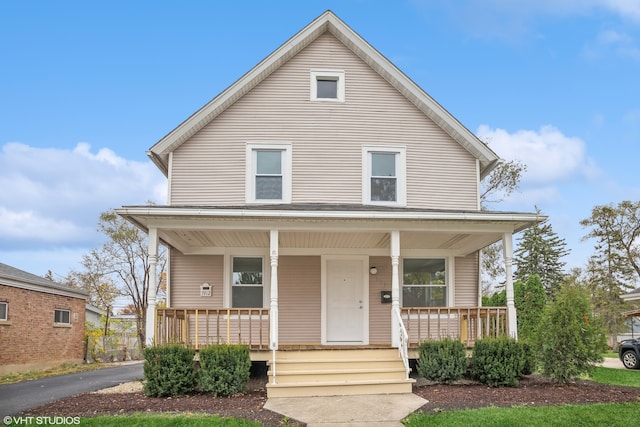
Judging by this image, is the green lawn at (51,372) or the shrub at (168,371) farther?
the green lawn at (51,372)

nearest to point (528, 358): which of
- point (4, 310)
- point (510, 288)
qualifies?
point (510, 288)

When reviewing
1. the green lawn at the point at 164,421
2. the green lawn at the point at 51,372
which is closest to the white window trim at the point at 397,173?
the green lawn at the point at 164,421

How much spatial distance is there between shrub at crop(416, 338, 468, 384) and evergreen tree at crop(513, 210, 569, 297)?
1195 inches

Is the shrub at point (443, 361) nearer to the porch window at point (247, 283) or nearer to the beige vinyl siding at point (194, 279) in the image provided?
the porch window at point (247, 283)

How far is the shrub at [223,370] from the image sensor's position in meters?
9.31

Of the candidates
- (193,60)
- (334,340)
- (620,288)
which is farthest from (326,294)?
(620,288)

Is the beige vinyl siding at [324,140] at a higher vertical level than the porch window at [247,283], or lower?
higher

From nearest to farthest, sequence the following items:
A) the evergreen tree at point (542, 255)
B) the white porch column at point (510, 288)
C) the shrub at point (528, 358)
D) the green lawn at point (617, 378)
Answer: the shrub at point (528, 358) < the white porch column at point (510, 288) < the green lawn at point (617, 378) < the evergreen tree at point (542, 255)

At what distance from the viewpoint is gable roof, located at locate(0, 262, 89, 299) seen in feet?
53.4

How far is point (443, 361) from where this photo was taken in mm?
10047

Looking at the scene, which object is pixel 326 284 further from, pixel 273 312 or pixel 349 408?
pixel 349 408

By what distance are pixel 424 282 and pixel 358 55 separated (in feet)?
18.9

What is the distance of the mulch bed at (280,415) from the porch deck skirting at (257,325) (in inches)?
44.0

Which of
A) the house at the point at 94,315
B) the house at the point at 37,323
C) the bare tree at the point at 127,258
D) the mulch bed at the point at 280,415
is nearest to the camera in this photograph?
the mulch bed at the point at 280,415
